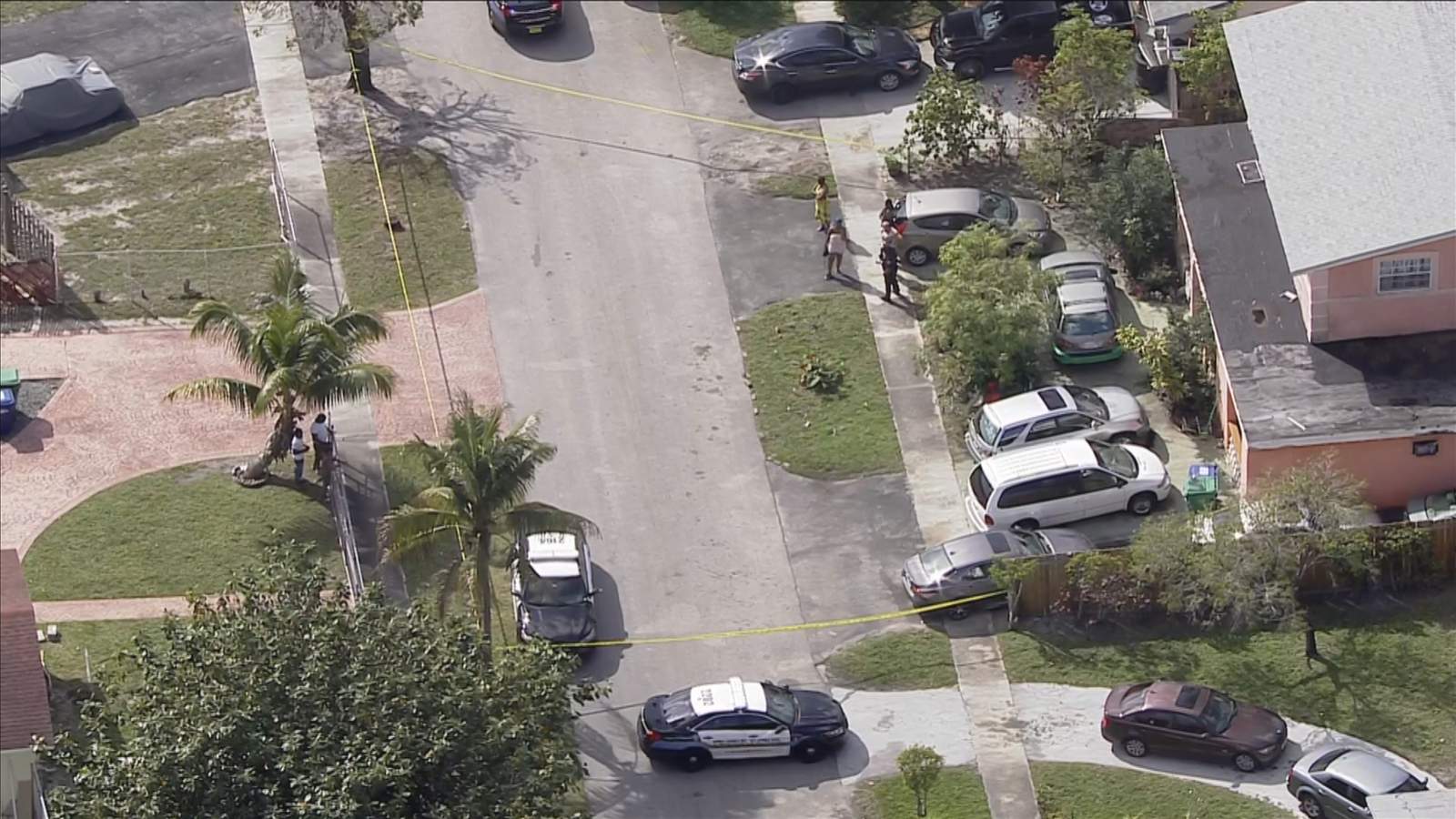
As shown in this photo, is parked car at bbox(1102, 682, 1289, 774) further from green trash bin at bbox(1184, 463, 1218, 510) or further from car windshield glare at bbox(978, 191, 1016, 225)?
car windshield glare at bbox(978, 191, 1016, 225)

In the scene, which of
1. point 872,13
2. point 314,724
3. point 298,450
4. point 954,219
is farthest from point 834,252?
point 314,724

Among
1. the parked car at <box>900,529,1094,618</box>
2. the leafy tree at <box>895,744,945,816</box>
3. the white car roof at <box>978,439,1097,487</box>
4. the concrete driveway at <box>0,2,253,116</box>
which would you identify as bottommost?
the leafy tree at <box>895,744,945,816</box>

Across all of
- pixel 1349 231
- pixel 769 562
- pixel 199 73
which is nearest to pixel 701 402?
pixel 769 562

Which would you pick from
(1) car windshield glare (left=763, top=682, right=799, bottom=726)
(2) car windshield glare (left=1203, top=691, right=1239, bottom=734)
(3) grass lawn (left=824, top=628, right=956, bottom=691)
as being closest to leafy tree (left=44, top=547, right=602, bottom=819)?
(1) car windshield glare (left=763, top=682, right=799, bottom=726)

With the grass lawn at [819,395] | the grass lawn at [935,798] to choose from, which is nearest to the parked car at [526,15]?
the grass lawn at [819,395]

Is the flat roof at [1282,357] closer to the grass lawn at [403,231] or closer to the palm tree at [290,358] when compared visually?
the grass lawn at [403,231]

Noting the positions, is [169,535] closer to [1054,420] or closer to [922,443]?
[922,443]
